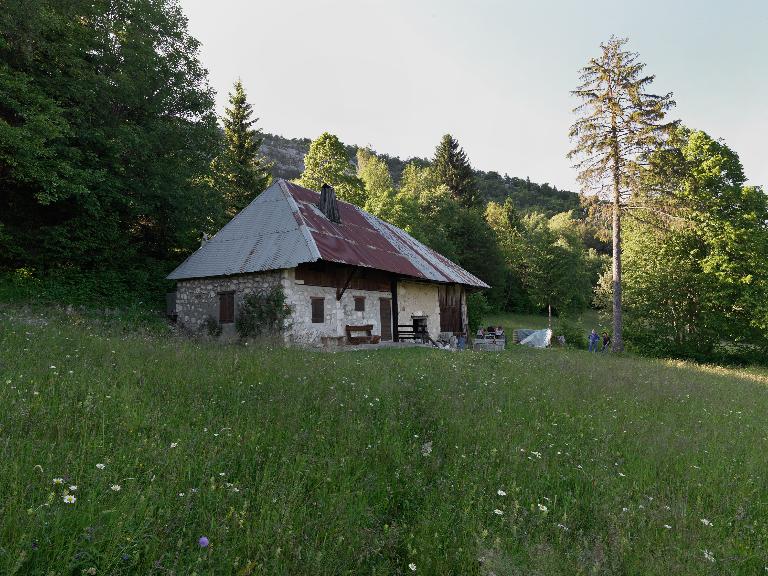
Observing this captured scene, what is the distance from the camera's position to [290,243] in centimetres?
1684

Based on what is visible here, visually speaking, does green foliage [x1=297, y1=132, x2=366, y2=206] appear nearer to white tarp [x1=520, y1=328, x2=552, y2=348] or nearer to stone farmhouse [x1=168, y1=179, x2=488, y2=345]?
stone farmhouse [x1=168, y1=179, x2=488, y2=345]

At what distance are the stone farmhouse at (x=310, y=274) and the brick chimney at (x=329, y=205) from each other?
0.05 metres

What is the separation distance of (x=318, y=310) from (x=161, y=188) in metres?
9.44

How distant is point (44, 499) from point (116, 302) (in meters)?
17.8

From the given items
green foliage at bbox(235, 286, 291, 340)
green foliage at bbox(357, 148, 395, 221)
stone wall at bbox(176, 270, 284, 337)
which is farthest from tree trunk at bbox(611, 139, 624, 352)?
green foliage at bbox(357, 148, 395, 221)

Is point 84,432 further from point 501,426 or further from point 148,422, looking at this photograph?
point 501,426

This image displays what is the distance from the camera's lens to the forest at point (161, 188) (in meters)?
15.9

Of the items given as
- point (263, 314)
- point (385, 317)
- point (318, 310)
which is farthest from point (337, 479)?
point (385, 317)

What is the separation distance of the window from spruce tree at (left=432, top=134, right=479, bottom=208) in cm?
4809

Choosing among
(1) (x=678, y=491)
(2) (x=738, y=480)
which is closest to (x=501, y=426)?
(1) (x=678, y=491)

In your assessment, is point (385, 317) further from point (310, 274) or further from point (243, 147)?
point (243, 147)

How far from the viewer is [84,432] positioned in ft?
12.9

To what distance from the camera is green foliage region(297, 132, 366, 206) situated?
35781 mm

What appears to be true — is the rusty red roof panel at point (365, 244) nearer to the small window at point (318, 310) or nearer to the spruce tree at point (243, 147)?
the small window at point (318, 310)
